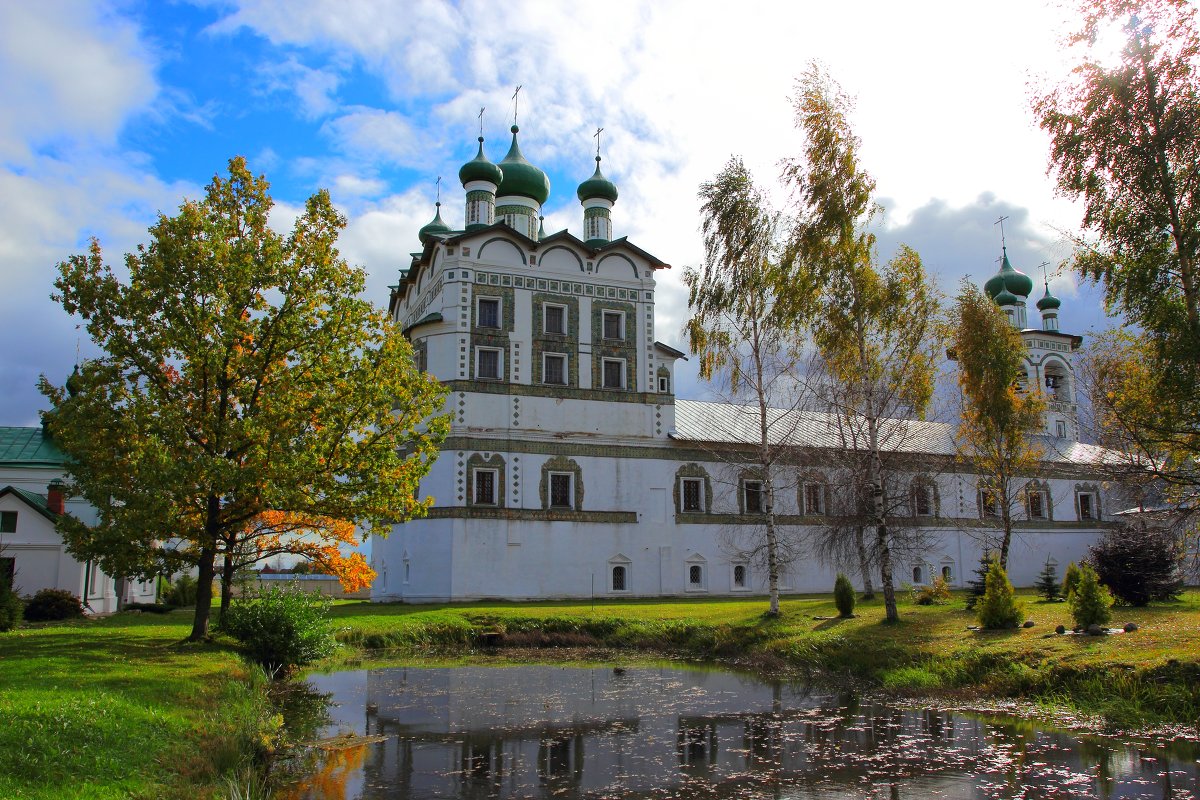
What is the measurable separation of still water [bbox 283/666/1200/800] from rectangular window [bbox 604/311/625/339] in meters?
20.6

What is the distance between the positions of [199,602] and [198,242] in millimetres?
6635

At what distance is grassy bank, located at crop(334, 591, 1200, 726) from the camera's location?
12.5m

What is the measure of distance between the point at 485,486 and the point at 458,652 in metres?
10.2

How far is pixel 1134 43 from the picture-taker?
44.0 ft

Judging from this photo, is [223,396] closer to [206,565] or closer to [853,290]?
[206,565]

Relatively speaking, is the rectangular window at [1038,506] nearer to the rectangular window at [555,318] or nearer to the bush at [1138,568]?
the bush at [1138,568]

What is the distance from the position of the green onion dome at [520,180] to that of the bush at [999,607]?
2459cm

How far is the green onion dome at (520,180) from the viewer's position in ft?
119

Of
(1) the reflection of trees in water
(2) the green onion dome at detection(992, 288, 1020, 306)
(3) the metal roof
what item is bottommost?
(1) the reflection of trees in water

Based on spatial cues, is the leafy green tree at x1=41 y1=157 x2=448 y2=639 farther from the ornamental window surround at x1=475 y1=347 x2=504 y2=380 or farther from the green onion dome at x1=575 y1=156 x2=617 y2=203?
the green onion dome at x1=575 y1=156 x2=617 y2=203

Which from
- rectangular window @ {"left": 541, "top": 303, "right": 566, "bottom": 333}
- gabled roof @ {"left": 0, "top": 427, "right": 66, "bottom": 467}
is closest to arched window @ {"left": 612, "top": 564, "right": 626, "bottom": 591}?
rectangular window @ {"left": 541, "top": 303, "right": 566, "bottom": 333}

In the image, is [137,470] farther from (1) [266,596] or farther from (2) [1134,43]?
(2) [1134,43]

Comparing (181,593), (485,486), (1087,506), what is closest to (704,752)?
(485,486)

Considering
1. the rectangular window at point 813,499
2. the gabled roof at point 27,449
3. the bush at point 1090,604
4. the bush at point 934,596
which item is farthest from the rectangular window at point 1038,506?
the gabled roof at point 27,449
